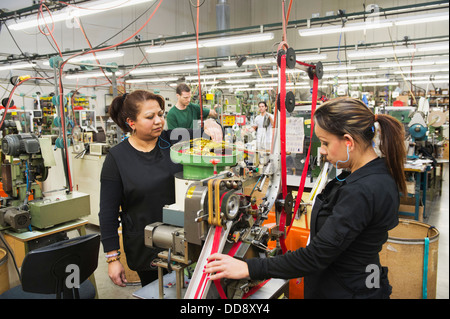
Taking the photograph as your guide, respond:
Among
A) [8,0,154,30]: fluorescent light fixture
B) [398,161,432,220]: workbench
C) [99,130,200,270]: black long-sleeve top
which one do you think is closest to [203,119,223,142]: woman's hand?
[99,130,200,270]: black long-sleeve top

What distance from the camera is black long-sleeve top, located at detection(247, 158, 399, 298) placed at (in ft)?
2.98

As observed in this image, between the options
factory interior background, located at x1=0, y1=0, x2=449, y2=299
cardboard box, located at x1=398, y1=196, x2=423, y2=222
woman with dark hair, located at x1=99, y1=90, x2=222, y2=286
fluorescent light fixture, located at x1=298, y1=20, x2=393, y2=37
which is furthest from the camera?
fluorescent light fixture, located at x1=298, y1=20, x2=393, y2=37

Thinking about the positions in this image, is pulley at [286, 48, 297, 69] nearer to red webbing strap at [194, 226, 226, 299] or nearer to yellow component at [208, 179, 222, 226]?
yellow component at [208, 179, 222, 226]

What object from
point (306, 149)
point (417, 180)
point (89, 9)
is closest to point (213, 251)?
point (306, 149)

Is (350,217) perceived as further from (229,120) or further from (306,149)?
(229,120)

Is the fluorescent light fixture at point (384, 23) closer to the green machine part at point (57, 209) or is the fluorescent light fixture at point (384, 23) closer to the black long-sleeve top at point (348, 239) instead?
the black long-sleeve top at point (348, 239)

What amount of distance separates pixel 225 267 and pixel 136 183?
604 mm

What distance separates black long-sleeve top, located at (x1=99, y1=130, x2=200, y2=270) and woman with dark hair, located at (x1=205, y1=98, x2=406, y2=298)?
53 centimetres

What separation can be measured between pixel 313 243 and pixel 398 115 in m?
3.84

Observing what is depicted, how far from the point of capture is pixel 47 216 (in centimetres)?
225

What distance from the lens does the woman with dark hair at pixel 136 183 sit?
4.43 feet

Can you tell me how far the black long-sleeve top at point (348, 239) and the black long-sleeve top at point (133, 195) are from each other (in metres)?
0.58

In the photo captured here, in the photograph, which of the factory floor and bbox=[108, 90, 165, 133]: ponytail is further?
the factory floor
